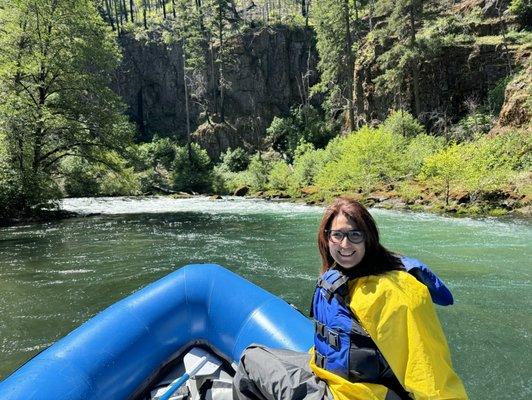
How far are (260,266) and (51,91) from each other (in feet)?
40.6

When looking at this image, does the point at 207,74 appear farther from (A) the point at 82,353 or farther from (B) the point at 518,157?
(A) the point at 82,353

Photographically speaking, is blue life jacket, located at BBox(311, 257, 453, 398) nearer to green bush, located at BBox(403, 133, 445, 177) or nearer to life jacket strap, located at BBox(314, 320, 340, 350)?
life jacket strap, located at BBox(314, 320, 340, 350)

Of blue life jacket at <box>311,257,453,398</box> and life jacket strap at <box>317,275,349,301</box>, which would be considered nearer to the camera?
blue life jacket at <box>311,257,453,398</box>

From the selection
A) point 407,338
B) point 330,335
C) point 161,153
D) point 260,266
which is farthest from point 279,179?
point 407,338

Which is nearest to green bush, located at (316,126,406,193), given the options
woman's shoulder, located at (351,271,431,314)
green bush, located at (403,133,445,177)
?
green bush, located at (403,133,445,177)

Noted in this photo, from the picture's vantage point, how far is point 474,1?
2853 centimetres

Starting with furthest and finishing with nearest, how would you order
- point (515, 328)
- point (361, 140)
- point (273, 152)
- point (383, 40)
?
point (273, 152) < point (383, 40) < point (361, 140) < point (515, 328)

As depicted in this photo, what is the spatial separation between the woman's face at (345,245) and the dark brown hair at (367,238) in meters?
0.02

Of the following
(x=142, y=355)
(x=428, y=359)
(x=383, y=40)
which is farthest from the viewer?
(x=383, y=40)

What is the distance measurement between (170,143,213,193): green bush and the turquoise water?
1442cm

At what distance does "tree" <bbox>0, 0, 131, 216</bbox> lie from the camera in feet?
44.8

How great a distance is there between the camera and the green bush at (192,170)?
29.2 m

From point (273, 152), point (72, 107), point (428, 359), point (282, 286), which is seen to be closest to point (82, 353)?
point (428, 359)

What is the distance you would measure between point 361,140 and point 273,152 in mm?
15785
